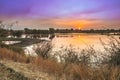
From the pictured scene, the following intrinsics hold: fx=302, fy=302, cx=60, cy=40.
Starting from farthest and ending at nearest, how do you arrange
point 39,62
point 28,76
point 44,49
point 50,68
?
1. point 44,49
2. point 39,62
3. point 50,68
4. point 28,76

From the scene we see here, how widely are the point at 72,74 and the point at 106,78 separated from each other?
1.80 metres

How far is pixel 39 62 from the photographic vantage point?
1483cm

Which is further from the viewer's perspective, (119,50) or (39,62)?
(39,62)

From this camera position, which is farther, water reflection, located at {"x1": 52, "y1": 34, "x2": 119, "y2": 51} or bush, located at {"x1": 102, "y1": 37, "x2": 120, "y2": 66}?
water reflection, located at {"x1": 52, "y1": 34, "x2": 119, "y2": 51}

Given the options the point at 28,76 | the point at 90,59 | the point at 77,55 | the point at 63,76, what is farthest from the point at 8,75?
the point at 77,55

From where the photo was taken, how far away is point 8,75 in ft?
35.3

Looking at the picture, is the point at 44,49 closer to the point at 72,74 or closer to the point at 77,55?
the point at 77,55

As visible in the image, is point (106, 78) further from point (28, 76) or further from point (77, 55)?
point (77, 55)

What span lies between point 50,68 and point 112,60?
9.08 ft

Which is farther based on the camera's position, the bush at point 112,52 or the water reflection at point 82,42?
the water reflection at point 82,42

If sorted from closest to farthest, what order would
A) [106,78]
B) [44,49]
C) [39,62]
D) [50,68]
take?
[106,78]
[50,68]
[39,62]
[44,49]

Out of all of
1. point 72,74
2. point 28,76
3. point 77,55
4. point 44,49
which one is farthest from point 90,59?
point 44,49

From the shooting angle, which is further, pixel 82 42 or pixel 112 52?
pixel 82 42

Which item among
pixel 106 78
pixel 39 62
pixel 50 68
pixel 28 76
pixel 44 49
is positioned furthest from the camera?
pixel 44 49
